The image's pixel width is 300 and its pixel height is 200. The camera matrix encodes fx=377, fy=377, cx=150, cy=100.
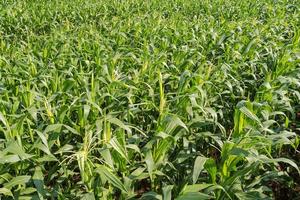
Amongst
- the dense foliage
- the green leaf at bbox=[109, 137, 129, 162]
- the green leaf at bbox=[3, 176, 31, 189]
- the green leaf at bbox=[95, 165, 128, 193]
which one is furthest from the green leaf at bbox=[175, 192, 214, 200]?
the green leaf at bbox=[3, 176, 31, 189]

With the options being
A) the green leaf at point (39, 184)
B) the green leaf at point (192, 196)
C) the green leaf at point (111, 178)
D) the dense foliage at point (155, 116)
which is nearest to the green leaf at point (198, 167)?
the dense foliage at point (155, 116)

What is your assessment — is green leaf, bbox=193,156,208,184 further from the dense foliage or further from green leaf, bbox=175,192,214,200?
green leaf, bbox=175,192,214,200

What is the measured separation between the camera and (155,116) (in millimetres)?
2943

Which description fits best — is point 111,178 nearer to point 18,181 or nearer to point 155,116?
point 18,181

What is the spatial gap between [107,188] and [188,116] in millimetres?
825

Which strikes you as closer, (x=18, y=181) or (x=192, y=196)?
(x=192, y=196)

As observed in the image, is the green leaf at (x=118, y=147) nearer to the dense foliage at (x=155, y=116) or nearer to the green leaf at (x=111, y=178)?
the dense foliage at (x=155, y=116)

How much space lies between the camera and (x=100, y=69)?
3.62 meters

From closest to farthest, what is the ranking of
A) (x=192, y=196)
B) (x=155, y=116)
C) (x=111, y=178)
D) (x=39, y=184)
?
1. (x=192, y=196)
2. (x=111, y=178)
3. (x=39, y=184)
4. (x=155, y=116)

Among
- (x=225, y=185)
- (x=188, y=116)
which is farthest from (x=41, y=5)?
(x=225, y=185)

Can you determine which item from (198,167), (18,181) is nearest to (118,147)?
(198,167)

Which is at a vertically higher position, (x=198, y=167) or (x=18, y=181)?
(x=198, y=167)

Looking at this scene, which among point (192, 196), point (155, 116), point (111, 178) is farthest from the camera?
point (155, 116)

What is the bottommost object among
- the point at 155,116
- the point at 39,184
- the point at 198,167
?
the point at 155,116
